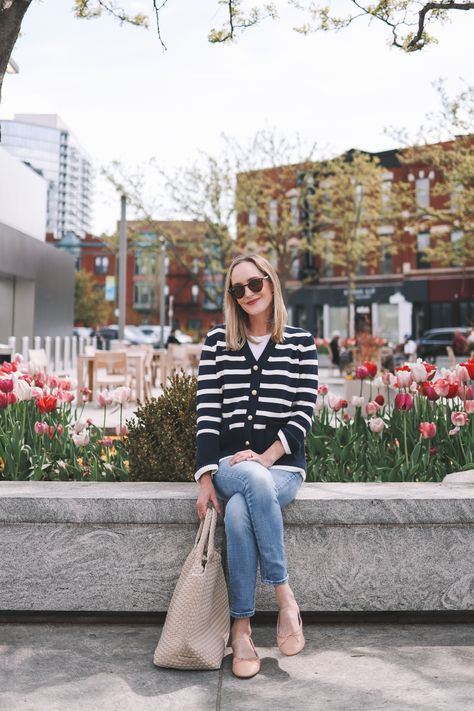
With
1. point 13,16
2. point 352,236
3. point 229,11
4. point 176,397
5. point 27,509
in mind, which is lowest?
point 27,509

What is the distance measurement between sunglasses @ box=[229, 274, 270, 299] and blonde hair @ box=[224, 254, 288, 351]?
1.3 inches

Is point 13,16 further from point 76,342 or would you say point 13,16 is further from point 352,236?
point 352,236

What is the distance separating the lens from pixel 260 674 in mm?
3193

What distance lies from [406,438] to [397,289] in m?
44.4

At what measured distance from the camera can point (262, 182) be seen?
34406mm

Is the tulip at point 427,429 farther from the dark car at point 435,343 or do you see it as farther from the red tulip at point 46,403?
the dark car at point 435,343

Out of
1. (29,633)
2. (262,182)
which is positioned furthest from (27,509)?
Result: (262,182)

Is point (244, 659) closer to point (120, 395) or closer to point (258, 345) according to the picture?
point (258, 345)

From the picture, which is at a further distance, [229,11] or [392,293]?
[392,293]

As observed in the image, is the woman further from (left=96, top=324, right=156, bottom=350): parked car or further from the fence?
(left=96, top=324, right=156, bottom=350): parked car

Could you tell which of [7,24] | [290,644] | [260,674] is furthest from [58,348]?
[260,674]

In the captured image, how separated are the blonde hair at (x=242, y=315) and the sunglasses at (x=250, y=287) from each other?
0.03 m

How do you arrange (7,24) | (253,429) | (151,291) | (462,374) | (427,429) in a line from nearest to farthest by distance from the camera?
(253,429)
(427,429)
(462,374)
(7,24)
(151,291)

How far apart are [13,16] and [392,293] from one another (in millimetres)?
44244
